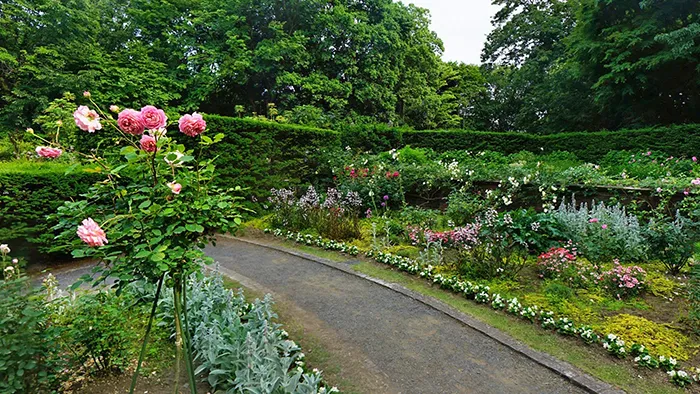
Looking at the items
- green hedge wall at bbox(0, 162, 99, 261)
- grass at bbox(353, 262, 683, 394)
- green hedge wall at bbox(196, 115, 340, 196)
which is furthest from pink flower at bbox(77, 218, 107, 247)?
green hedge wall at bbox(196, 115, 340, 196)

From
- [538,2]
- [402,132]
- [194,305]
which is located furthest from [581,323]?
[538,2]

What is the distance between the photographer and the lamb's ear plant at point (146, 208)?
146cm

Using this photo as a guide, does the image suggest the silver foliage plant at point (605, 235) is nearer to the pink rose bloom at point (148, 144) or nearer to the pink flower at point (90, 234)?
the pink rose bloom at point (148, 144)

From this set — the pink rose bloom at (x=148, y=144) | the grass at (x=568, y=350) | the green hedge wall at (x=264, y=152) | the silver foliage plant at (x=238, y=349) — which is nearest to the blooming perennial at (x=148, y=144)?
the pink rose bloom at (x=148, y=144)

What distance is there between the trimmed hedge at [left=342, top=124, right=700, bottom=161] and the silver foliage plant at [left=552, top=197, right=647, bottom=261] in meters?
7.20

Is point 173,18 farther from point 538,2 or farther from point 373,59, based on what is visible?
point 538,2

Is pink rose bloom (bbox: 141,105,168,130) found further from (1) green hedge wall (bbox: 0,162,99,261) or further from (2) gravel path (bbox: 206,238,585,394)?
(1) green hedge wall (bbox: 0,162,99,261)

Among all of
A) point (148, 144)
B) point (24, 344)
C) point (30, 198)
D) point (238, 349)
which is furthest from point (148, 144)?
point (30, 198)

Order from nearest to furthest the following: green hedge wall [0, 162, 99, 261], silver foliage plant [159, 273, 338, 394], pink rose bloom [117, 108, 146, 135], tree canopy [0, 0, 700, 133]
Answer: pink rose bloom [117, 108, 146, 135] → silver foliage plant [159, 273, 338, 394] → green hedge wall [0, 162, 99, 261] → tree canopy [0, 0, 700, 133]

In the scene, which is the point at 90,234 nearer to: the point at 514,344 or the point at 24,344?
the point at 24,344

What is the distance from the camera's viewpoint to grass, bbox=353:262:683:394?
7.14 ft

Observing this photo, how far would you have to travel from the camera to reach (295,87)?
15.4 metres

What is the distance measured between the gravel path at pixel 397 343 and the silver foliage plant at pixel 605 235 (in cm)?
246

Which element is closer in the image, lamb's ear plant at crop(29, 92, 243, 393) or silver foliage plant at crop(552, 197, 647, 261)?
lamb's ear plant at crop(29, 92, 243, 393)
